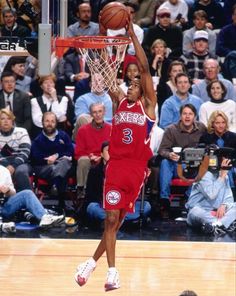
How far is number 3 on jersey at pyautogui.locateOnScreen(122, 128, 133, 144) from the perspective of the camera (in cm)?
1034

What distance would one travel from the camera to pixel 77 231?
13781 mm

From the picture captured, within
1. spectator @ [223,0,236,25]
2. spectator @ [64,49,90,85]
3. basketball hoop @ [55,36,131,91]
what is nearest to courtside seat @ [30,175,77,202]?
spectator @ [64,49,90,85]

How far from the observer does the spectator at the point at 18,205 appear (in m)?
13.7

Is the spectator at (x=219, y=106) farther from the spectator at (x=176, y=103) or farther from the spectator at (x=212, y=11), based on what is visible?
the spectator at (x=212, y=11)

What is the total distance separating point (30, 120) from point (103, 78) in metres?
4.64

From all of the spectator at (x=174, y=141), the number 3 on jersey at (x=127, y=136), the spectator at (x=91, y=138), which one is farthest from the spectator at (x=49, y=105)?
the number 3 on jersey at (x=127, y=136)

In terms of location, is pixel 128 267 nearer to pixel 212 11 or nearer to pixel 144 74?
pixel 144 74

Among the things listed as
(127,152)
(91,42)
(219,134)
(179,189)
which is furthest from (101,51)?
(179,189)

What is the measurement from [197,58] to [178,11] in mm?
1493

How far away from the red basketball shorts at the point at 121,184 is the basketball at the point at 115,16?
52.7 inches

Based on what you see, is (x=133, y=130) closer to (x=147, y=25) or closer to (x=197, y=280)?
(x=197, y=280)

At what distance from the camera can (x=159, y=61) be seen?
52.6 feet

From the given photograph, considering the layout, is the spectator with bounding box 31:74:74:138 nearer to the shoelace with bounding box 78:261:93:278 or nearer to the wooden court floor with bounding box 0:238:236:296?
the wooden court floor with bounding box 0:238:236:296

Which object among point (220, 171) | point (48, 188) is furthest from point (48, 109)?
point (220, 171)
